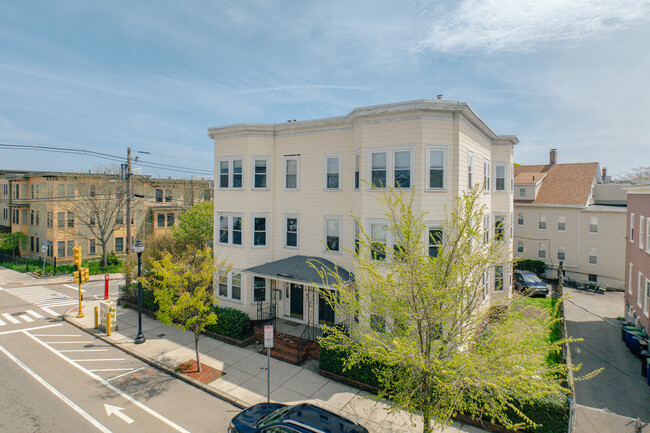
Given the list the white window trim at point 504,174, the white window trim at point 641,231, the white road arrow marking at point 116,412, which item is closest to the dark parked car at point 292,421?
the white road arrow marking at point 116,412

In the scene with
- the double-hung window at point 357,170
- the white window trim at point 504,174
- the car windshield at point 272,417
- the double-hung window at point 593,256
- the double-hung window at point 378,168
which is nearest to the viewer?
the car windshield at point 272,417

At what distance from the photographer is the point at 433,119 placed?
Answer: 13.4 m

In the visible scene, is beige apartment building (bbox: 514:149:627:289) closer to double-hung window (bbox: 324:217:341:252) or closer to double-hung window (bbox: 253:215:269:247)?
double-hung window (bbox: 324:217:341:252)

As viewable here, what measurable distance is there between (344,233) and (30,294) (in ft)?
79.9

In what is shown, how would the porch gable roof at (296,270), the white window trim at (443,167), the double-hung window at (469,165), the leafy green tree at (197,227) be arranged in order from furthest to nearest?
the leafy green tree at (197,227), the double-hung window at (469,165), the porch gable roof at (296,270), the white window trim at (443,167)

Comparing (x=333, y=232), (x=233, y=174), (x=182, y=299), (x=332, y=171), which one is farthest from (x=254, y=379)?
(x=233, y=174)

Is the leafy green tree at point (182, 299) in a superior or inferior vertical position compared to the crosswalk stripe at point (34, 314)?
superior

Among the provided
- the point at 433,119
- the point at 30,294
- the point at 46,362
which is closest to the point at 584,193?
the point at 433,119

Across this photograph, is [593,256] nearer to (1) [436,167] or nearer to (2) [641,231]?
(2) [641,231]

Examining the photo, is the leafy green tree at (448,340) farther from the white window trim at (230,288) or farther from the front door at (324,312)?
the white window trim at (230,288)

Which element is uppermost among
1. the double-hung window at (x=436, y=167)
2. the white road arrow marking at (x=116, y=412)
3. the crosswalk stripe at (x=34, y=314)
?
the double-hung window at (x=436, y=167)

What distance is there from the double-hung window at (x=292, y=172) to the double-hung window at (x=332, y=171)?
1634 millimetres

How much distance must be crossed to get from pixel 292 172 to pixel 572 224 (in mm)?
29287

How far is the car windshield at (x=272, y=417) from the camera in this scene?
350 inches
